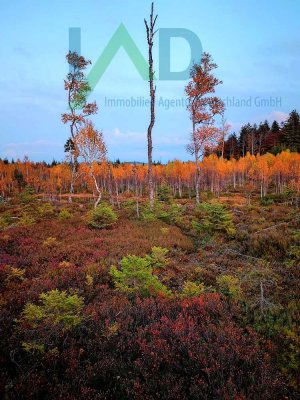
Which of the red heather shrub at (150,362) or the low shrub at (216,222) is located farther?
the low shrub at (216,222)

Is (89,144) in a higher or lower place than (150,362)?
higher

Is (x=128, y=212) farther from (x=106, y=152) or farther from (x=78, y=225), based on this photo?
(x=106, y=152)

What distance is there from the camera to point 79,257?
995 cm

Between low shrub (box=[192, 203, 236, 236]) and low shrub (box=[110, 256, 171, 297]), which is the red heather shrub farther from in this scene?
low shrub (box=[192, 203, 236, 236])

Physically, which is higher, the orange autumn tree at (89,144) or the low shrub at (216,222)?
the orange autumn tree at (89,144)

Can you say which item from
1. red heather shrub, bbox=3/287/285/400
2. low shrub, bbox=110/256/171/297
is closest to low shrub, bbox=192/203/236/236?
low shrub, bbox=110/256/171/297

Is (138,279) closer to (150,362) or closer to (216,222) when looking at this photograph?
(150,362)

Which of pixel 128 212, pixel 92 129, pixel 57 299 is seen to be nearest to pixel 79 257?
pixel 57 299

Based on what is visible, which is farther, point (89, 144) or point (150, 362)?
point (89, 144)

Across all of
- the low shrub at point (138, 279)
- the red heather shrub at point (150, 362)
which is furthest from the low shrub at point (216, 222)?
the red heather shrub at point (150, 362)

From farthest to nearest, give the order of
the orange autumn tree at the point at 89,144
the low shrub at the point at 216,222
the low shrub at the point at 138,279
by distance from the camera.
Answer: the orange autumn tree at the point at 89,144, the low shrub at the point at 216,222, the low shrub at the point at 138,279

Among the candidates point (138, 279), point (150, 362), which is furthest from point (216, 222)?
point (150, 362)

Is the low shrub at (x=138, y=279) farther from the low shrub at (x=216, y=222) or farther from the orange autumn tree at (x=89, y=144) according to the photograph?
the orange autumn tree at (x=89, y=144)

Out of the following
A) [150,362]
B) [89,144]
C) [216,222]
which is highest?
[89,144]
